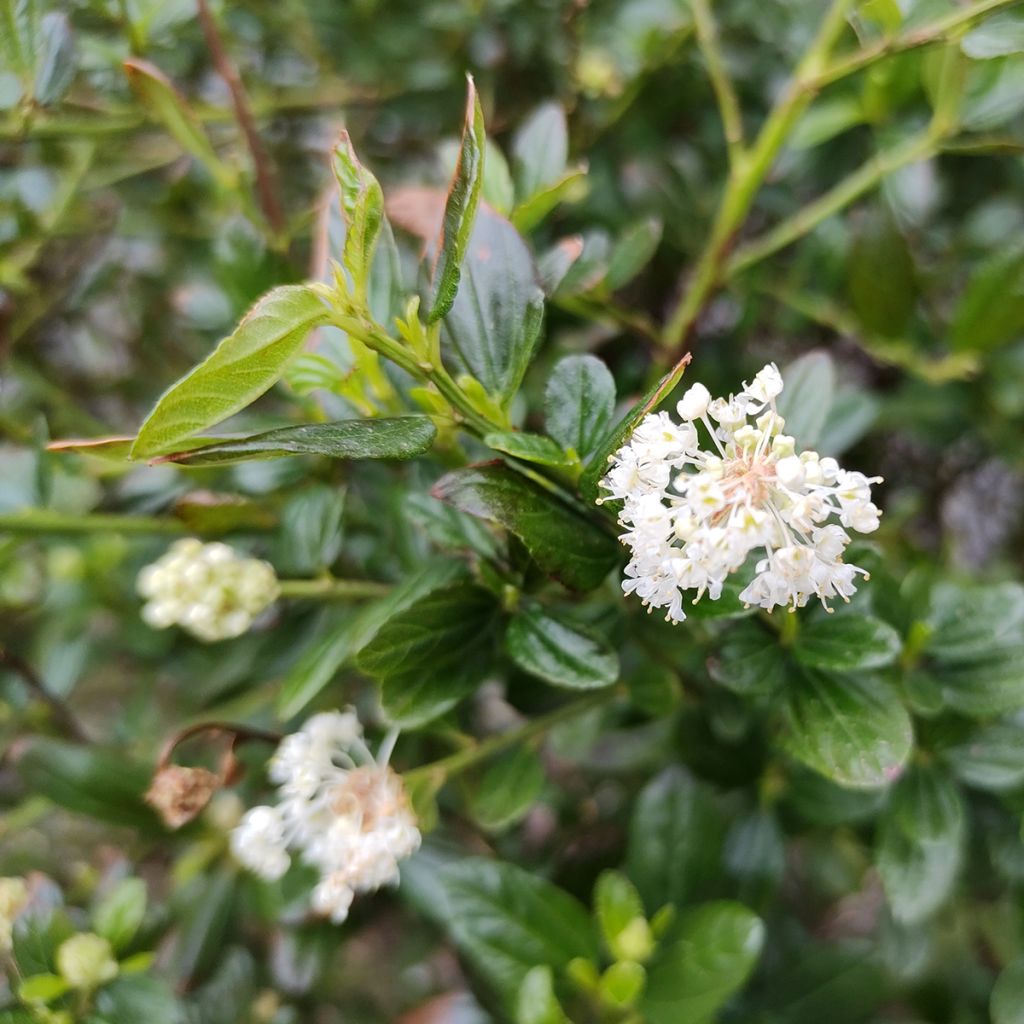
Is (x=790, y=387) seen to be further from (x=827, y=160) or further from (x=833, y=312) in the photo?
(x=827, y=160)

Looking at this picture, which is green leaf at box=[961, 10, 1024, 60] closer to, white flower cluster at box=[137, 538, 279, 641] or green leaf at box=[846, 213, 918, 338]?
green leaf at box=[846, 213, 918, 338]

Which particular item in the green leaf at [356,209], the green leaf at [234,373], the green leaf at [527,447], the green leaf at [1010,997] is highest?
the green leaf at [356,209]

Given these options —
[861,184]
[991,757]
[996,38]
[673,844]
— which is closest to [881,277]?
[861,184]

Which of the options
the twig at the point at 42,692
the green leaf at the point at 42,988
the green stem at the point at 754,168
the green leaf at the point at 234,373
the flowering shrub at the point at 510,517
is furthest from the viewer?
the twig at the point at 42,692

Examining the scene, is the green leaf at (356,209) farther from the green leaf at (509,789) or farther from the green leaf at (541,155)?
the green leaf at (509,789)

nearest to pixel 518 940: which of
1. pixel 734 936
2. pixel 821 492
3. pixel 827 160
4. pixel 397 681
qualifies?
pixel 734 936

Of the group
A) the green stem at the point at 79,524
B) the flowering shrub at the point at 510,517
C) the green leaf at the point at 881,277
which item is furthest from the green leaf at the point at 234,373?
the green leaf at the point at 881,277

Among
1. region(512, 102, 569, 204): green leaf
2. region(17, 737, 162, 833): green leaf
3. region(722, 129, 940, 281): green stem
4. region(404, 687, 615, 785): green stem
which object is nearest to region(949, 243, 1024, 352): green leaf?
region(722, 129, 940, 281): green stem

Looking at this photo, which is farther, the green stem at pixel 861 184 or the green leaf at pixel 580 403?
the green stem at pixel 861 184
